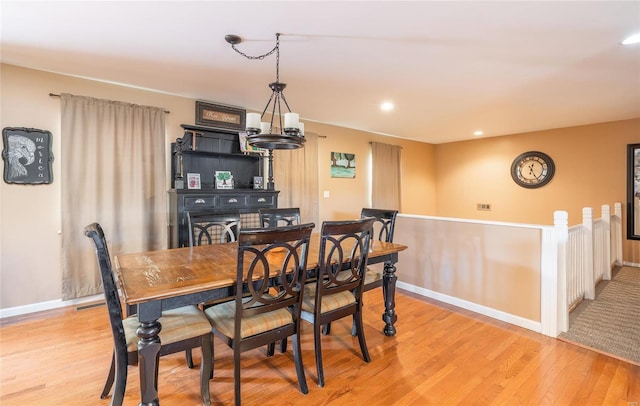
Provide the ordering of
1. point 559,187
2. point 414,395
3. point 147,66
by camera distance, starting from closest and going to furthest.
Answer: point 414,395, point 147,66, point 559,187

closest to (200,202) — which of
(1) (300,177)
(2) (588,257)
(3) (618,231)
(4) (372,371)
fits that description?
(1) (300,177)

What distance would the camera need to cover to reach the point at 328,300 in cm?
212

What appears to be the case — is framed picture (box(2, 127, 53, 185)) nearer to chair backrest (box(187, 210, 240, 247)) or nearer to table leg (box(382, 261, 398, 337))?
chair backrest (box(187, 210, 240, 247))

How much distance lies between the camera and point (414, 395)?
6.13 ft

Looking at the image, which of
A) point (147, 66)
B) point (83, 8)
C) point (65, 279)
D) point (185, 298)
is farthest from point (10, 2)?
point (65, 279)

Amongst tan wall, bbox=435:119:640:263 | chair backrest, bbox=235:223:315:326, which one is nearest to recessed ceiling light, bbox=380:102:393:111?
chair backrest, bbox=235:223:315:326

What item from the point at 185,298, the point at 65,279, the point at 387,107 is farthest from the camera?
the point at 387,107

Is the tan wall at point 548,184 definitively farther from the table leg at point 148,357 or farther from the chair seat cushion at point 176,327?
the table leg at point 148,357

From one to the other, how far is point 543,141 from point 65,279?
7582 millimetres

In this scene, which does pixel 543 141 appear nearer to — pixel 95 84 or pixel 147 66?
pixel 147 66

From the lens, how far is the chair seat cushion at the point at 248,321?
5.70ft

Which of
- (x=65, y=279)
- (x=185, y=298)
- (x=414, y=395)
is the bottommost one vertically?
(x=414, y=395)

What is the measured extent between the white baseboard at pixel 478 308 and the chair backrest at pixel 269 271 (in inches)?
86.3

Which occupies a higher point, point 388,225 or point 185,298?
point 388,225
